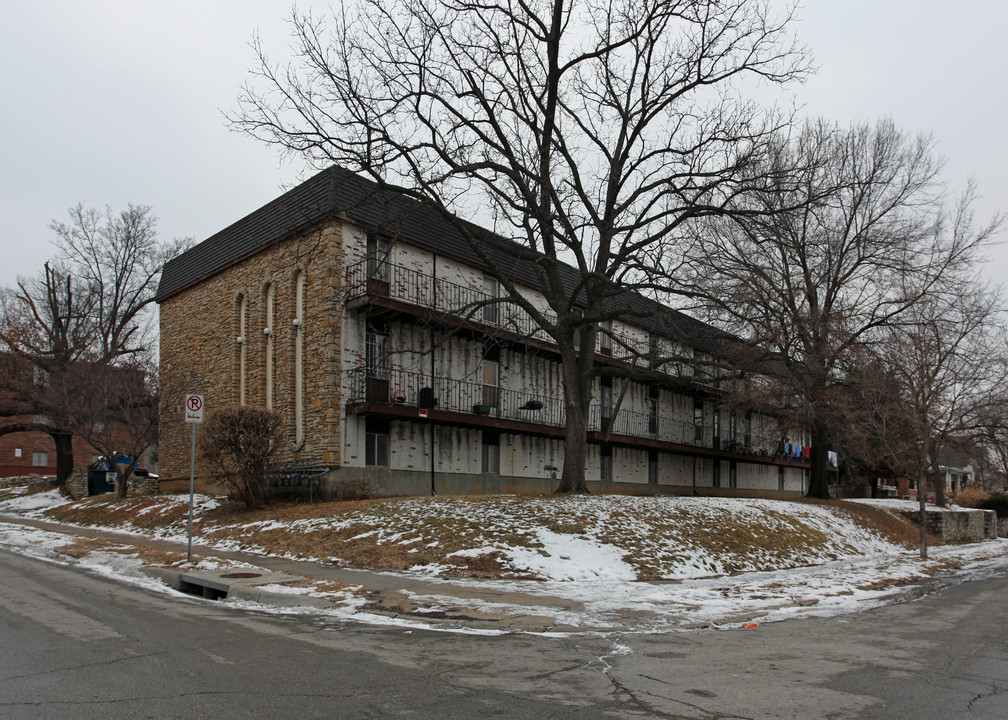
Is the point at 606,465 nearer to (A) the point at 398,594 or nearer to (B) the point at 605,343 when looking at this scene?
(B) the point at 605,343

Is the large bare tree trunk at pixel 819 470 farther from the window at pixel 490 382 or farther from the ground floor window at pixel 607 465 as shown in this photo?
the window at pixel 490 382

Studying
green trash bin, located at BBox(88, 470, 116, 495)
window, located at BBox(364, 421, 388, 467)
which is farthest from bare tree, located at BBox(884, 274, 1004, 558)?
green trash bin, located at BBox(88, 470, 116, 495)

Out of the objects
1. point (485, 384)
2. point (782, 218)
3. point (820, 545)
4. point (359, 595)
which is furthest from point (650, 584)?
point (485, 384)

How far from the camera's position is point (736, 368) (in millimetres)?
20000

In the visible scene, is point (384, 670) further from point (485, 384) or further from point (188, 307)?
point (188, 307)

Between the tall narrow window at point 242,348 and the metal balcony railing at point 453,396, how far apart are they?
236 inches

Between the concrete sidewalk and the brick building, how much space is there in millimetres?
7924

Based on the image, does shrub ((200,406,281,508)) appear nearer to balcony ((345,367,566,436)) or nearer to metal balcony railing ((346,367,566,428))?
balcony ((345,367,566,436))

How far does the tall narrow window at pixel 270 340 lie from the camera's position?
24.9m

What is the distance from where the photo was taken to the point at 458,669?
21.1ft

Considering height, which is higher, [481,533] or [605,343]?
[605,343]

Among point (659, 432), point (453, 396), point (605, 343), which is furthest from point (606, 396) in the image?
point (453, 396)

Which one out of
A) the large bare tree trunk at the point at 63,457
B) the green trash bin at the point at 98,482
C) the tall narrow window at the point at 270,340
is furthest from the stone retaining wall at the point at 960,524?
the large bare tree trunk at the point at 63,457

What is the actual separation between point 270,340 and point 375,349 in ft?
14.0
